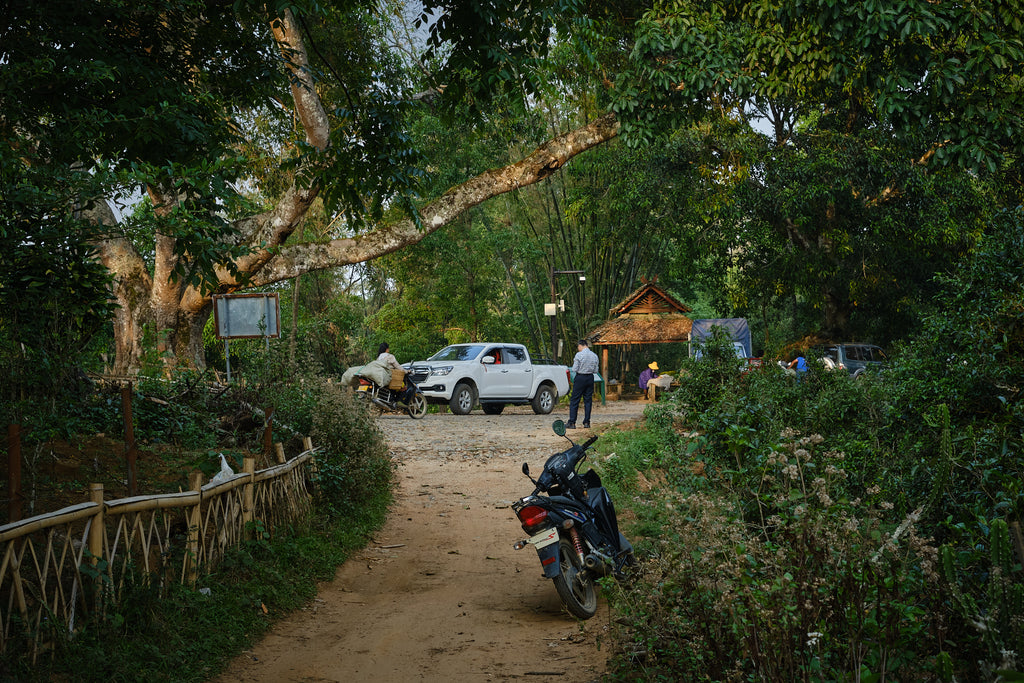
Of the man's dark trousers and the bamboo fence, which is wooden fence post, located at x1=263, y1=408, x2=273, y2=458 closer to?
the bamboo fence

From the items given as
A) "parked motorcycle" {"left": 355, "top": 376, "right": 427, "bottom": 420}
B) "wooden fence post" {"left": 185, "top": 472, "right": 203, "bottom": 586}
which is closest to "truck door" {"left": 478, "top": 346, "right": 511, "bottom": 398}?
"parked motorcycle" {"left": 355, "top": 376, "right": 427, "bottom": 420}

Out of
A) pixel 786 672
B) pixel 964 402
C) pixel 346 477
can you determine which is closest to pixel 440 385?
pixel 346 477

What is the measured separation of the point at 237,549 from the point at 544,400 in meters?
17.0

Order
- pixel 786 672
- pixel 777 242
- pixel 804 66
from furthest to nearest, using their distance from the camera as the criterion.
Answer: pixel 777 242 → pixel 804 66 → pixel 786 672

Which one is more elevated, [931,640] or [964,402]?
[964,402]

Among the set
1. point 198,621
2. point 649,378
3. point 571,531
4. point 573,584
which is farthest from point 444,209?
point 649,378

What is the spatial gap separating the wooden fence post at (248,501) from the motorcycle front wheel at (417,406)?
41.1 feet

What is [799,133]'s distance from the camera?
25.6m

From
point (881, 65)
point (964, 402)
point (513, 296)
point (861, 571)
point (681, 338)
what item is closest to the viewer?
point (861, 571)

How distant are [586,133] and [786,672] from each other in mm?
11841

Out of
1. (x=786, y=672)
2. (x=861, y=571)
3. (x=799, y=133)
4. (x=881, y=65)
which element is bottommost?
(x=786, y=672)

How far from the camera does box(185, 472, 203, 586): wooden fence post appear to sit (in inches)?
230

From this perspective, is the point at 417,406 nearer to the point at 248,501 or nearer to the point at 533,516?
the point at 248,501

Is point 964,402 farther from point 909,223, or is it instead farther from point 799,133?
point 799,133
